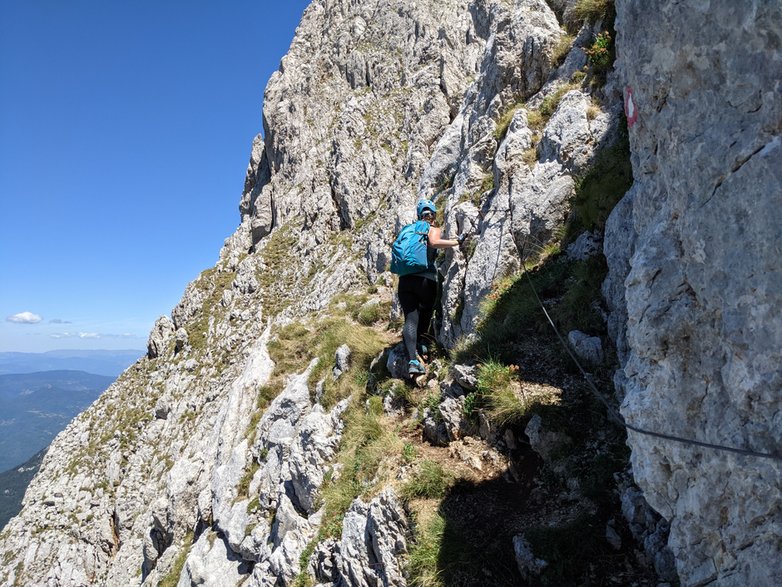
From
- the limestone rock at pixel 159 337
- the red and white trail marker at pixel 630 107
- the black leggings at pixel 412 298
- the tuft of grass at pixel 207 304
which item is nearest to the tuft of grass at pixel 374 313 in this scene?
the black leggings at pixel 412 298

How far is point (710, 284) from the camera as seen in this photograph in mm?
3174

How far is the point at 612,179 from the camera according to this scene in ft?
26.5

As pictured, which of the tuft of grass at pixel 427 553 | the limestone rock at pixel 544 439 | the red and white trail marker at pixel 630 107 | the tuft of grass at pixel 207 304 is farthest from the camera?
the tuft of grass at pixel 207 304

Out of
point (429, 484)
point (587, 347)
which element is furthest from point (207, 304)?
point (587, 347)

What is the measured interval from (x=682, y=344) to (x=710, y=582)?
1.71 m

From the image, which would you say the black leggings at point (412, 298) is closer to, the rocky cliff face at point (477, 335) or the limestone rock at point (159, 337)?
the rocky cliff face at point (477, 335)

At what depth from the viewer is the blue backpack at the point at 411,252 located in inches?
351

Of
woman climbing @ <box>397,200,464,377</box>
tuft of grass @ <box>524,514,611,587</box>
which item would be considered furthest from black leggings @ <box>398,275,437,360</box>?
tuft of grass @ <box>524,514,611,587</box>

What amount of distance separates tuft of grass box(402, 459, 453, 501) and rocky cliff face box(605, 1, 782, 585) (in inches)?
132

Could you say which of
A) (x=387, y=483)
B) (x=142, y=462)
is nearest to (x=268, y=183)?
(x=142, y=462)

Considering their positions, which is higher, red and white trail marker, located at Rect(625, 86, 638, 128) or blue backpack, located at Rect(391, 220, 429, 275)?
red and white trail marker, located at Rect(625, 86, 638, 128)

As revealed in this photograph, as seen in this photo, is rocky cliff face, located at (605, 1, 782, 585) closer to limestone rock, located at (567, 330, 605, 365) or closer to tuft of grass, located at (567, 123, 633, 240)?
limestone rock, located at (567, 330, 605, 365)

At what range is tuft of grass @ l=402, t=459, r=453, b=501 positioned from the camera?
645 centimetres

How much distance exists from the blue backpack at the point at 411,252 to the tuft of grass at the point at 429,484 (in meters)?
3.90
